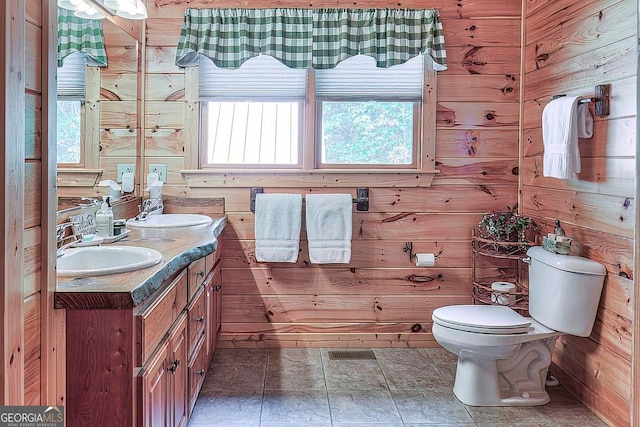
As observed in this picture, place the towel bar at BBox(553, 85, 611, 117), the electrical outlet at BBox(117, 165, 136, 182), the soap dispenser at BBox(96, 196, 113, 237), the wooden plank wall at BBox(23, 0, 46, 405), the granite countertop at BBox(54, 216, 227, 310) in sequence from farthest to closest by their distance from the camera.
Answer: the electrical outlet at BBox(117, 165, 136, 182), the towel bar at BBox(553, 85, 611, 117), the soap dispenser at BBox(96, 196, 113, 237), the granite countertop at BBox(54, 216, 227, 310), the wooden plank wall at BBox(23, 0, 46, 405)

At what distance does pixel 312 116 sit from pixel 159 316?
1.81 metres

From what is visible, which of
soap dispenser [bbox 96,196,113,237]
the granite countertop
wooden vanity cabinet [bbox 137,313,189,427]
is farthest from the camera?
soap dispenser [bbox 96,196,113,237]

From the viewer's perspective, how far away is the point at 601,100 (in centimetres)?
232

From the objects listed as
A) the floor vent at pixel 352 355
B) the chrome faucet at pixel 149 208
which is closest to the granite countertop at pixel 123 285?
the chrome faucet at pixel 149 208

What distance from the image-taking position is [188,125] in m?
3.09

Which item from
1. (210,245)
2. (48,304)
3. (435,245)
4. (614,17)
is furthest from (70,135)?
(614,17)

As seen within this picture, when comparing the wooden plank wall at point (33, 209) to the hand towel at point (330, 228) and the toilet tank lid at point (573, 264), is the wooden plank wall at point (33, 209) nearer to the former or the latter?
the hand towel at point (330, 228)

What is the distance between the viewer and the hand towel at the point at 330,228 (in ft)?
9.93

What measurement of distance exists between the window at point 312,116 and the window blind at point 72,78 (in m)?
0.97

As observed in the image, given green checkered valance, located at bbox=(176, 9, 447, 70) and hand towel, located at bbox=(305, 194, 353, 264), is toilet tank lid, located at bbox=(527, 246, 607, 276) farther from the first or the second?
green checkered valance, located at bbox=(176, 9, 447, 70)

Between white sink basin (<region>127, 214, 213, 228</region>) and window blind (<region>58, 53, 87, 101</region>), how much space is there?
2.14 ft

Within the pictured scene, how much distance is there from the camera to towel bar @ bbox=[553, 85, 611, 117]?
7.54 feet

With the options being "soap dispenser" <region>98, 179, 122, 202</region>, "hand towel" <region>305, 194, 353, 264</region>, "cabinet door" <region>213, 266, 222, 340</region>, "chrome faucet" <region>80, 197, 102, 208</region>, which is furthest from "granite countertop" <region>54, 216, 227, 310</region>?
"hand towel" <region>305, 194, 353, 264</region>

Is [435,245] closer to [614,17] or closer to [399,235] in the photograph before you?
[399,235]
